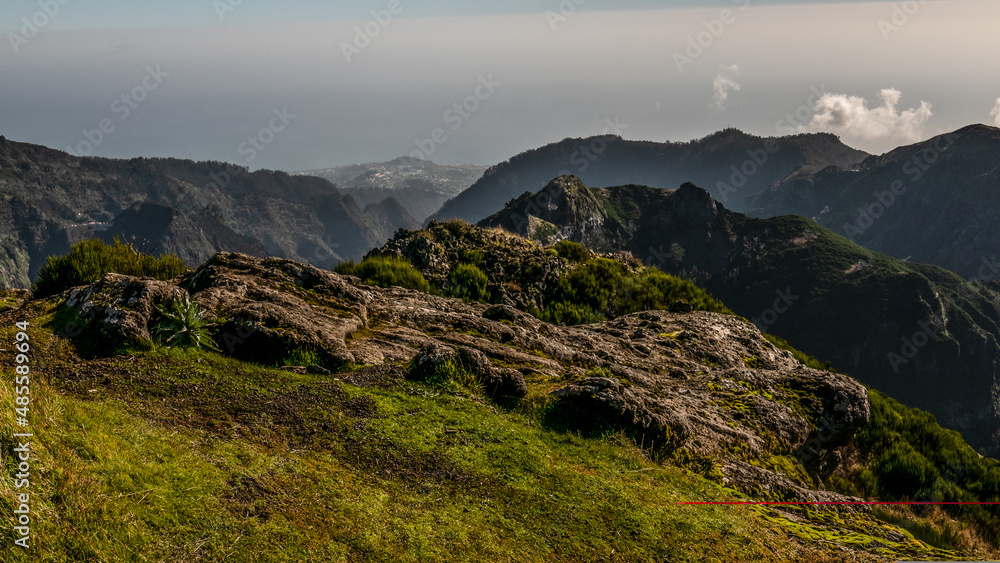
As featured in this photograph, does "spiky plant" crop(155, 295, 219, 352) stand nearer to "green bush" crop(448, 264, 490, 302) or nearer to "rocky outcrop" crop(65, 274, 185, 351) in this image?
"rocky outcrop" crop(65, 274, 185, 351)

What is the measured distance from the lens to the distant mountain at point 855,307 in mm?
131375

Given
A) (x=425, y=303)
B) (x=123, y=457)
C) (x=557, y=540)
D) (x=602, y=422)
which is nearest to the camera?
(x=123, y=457)

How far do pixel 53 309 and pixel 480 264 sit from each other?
596 inches

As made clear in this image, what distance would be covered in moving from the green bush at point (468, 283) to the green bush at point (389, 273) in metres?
1.34

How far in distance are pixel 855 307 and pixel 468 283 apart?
490 ft

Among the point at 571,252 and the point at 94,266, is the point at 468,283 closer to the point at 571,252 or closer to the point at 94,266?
the point at 571,252

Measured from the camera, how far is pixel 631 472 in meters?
7.30

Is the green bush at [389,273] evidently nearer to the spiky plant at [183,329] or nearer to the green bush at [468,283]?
the green bush at [468,283]

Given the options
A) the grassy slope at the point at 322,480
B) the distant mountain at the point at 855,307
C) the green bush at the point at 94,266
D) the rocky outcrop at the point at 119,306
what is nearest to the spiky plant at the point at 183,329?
the rocky outcrop at the point at 119,306

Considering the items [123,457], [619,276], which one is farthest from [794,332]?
[123,457]

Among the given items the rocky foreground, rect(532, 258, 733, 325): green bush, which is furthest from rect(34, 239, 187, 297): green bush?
rect(532, 258, 733, 325): green bush

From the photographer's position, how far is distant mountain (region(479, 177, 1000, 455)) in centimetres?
13138

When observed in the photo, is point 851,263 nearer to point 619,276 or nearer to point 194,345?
point 619,276

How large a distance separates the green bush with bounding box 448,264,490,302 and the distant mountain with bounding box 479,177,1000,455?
9546 cm
